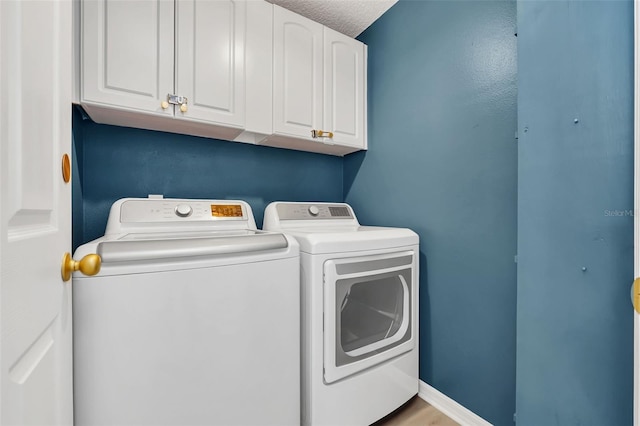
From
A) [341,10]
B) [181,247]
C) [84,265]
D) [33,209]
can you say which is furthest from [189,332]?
[341,10]

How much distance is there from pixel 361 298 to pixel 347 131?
1.13 meters

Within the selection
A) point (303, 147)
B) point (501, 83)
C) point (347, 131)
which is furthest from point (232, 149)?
point (501, 83)

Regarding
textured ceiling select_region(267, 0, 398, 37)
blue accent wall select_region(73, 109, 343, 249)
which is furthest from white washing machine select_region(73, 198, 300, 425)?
textured ceiling select_region(267, 0, 398, 37)

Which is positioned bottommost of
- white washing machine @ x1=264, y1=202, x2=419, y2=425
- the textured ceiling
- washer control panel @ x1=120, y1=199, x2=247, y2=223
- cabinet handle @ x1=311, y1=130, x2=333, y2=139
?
white washing machine @ x1=264, y1=202, x2=419, y2=425

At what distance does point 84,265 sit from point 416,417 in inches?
67.2

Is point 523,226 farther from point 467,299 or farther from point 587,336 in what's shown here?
point 467,299

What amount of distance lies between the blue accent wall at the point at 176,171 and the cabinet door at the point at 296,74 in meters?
0.39

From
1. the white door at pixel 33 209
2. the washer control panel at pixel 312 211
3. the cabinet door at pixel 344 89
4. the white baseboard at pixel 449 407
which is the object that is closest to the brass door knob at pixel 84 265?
the white door at pixel 33 209

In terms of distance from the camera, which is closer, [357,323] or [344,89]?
[357,323]

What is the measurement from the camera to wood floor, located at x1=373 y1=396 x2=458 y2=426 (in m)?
1.51

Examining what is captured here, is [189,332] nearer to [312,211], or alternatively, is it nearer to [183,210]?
[183,210]

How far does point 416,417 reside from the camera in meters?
1.55

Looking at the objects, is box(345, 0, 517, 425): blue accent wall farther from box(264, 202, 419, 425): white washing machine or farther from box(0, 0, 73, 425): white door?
box(0, 0, 73, 425): white door

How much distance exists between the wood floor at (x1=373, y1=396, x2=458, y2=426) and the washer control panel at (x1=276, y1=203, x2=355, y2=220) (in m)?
1.18
